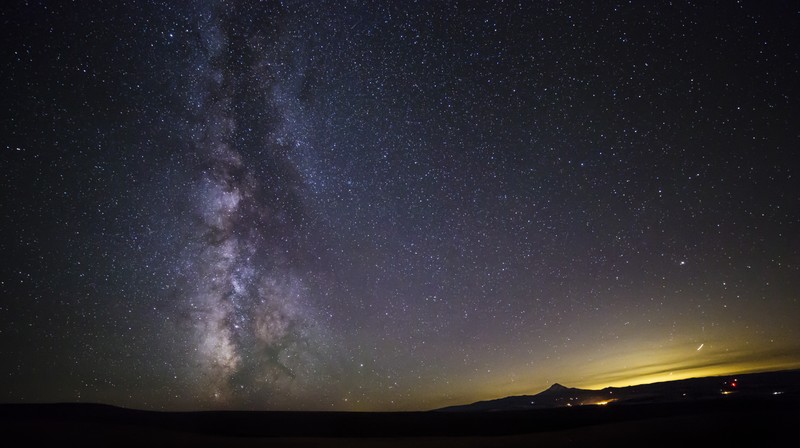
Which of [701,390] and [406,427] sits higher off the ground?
[406,427]

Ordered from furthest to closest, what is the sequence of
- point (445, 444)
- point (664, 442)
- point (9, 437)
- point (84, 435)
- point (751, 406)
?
point (751, 406)
point (445, 444)
point (664, 442)
point (84, 435)
point (9, 437)

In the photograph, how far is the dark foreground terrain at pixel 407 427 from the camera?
481 inches

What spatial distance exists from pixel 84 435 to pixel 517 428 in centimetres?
1757

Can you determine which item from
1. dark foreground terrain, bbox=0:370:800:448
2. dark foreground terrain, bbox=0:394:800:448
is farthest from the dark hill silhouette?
dark foreground terrain, bbox=0:370:800:448

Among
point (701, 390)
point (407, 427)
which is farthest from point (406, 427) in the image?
point (701, 390)

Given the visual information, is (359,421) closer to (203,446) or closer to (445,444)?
(445,444)

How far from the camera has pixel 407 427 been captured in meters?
19.4

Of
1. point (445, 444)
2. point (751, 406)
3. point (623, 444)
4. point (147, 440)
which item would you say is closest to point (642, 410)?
point (751, 406)

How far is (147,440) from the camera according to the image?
1182 centimetres

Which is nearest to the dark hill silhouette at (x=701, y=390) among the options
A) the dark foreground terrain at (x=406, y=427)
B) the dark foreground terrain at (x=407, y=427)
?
the dark foreground terrain at (x=407, y=427)

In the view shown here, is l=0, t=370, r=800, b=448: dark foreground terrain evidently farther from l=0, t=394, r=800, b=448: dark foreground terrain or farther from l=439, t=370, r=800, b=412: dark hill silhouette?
l=439, t=370, r=800, b=412: dark hill silhouette

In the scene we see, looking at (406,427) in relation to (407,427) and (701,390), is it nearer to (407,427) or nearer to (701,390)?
(407,427)

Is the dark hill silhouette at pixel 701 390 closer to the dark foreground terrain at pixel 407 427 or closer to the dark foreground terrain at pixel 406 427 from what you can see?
the dark foreground terrain at pixel 407 427

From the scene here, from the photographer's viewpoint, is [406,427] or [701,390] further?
[701,390]
